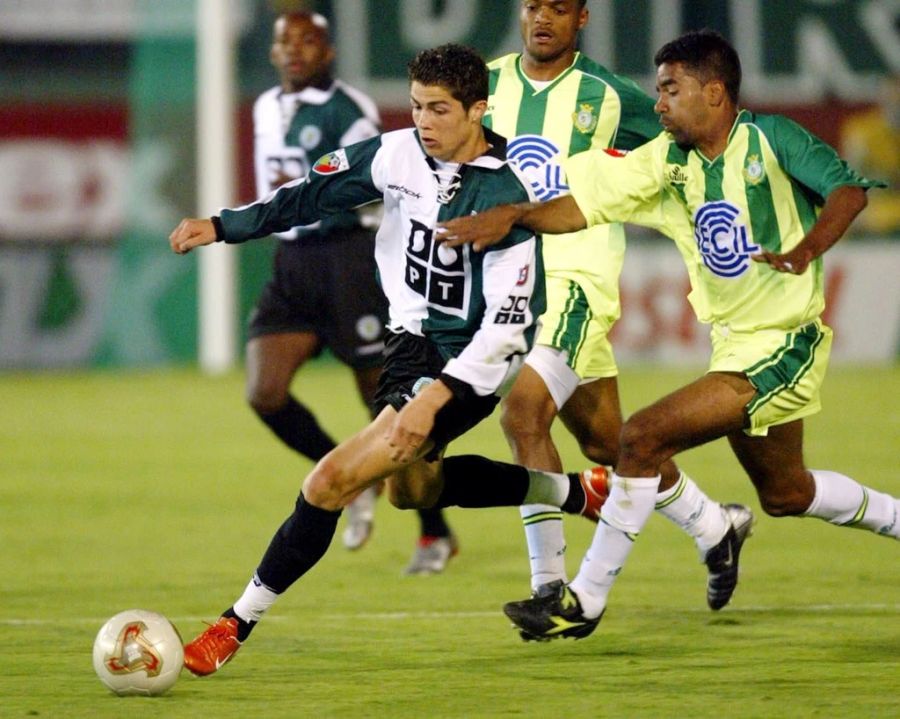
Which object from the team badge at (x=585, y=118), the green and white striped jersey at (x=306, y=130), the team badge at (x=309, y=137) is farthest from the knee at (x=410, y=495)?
the team badge at (x=309, y=137)

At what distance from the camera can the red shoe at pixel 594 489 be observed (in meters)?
6.29

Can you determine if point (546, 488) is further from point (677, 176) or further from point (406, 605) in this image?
point (677, 176)

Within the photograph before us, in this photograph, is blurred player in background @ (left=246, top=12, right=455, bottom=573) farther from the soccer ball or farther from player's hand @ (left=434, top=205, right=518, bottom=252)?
the soccer ball

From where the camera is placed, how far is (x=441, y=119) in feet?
17.5

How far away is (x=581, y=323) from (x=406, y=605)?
4.08 ft

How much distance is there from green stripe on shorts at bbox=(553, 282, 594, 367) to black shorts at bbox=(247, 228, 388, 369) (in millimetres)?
1748

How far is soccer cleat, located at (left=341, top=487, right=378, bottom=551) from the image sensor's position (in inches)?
319

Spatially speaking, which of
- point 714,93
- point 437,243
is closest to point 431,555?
point 437,243

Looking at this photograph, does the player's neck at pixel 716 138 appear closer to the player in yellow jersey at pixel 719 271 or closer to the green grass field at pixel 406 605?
the player in yellow jersey at pixel 719 271

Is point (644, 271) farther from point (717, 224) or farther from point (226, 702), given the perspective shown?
point (226, 702)

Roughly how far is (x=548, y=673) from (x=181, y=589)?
2.12 metres

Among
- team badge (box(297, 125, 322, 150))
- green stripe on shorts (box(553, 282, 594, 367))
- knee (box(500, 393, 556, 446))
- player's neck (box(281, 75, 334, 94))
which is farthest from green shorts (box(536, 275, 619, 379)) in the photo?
player's neck (box(281, 75, 334, 94))

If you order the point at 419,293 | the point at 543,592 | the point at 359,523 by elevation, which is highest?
the point at 419,293

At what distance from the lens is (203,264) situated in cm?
1662
